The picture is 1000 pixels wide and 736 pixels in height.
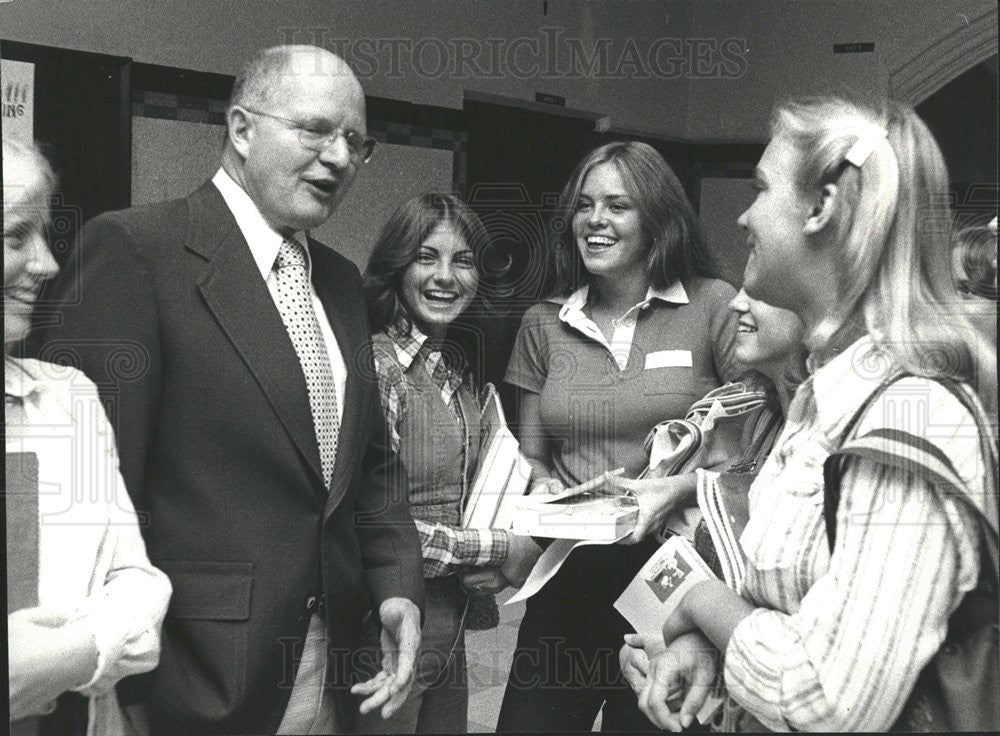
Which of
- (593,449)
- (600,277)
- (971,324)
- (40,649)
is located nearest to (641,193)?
(600,277)

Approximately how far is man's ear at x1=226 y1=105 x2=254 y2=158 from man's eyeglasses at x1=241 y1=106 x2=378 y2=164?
0.07ft

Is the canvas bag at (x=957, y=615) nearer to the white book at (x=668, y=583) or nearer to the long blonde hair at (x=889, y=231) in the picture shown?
the long blonde hair at (x=889, y=231)

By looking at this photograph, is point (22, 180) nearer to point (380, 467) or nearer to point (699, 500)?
point (380, 467)

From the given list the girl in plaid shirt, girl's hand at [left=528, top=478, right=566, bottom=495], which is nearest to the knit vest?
the girl in plaid shirt

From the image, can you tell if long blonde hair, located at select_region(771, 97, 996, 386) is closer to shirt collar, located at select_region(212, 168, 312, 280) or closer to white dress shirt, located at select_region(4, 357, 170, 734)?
shirt collar, located at select_region(212, 168, 312, 280)

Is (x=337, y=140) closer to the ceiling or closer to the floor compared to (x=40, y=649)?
closer to the ceiling

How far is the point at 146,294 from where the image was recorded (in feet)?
8.05

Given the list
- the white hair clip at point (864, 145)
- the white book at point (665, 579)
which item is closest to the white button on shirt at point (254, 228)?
the white book at point (665, 579)

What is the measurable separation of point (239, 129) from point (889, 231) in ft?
5.14

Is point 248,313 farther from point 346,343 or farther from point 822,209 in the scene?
point 822,209

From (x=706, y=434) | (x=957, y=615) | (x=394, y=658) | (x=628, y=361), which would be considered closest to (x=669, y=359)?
(x=628, y=361)

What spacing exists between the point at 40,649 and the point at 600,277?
1.59 metres

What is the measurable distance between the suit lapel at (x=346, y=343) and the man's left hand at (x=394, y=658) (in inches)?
13.1

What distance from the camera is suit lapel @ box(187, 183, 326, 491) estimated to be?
250 cm
